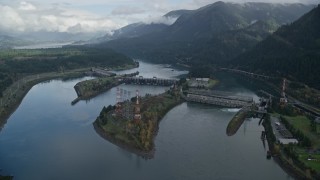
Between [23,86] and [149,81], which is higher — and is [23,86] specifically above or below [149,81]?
below

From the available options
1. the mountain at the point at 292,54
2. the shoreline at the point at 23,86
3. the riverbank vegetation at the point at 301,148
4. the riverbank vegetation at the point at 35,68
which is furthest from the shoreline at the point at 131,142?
the mountain at the point at 292,54

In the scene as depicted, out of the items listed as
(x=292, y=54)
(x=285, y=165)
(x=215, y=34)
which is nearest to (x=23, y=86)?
(x=292, y=54)

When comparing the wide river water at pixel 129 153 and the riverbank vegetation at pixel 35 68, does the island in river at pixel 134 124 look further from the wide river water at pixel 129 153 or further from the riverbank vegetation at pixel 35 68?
the riverbank vegetation at pixel 35 68

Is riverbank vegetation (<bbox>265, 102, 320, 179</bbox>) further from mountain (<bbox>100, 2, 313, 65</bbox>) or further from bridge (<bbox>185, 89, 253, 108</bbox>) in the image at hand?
mountain (<bbox>100, 2, 313, 65</bbox>)

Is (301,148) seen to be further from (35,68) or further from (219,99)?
(35,68)

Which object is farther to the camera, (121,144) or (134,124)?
(134,124)

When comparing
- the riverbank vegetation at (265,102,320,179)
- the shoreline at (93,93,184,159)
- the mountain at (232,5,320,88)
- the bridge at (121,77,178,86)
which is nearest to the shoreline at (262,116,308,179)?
the riverbank vegetation at (265,102,320,179)
